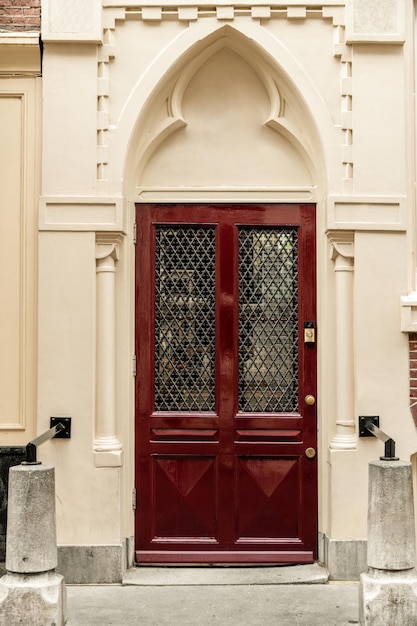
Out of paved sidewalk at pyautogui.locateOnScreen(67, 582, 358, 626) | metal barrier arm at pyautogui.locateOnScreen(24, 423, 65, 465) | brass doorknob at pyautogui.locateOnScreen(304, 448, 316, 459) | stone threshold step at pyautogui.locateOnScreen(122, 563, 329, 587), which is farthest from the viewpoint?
brass doorknob at pyautogui.locateOnScreen(304, 448, 316, 459)

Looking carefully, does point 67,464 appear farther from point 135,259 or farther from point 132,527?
point 135,259

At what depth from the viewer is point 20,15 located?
19.8ft

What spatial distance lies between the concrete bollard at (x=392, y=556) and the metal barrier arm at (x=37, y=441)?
2.03 metres

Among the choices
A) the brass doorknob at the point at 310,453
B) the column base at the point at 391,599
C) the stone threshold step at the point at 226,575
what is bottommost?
the stone threshold step at the point at 226,575

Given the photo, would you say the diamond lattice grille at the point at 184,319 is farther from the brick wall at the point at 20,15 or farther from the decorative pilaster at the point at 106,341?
the brick wall at the point at 20,15

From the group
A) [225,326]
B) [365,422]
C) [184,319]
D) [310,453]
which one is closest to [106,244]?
[184,319]

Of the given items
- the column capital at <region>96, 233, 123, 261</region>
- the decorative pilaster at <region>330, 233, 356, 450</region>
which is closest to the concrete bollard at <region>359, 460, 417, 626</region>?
the decorative pilaster at <region>330, 233, 356, 450</region>

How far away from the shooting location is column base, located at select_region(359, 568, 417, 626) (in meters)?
4.52

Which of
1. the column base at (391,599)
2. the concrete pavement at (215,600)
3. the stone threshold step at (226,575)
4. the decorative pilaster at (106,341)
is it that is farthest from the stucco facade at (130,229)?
the column base at (391,599)

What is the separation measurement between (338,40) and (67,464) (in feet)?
12.6

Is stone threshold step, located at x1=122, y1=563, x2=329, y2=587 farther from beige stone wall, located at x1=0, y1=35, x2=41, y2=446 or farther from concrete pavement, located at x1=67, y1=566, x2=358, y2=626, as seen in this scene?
beige stone wall, located at x1=0, y1=35, x2=41, y2=446

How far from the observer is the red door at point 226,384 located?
6.15 metres

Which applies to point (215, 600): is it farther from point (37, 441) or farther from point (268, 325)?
point (268, 325)

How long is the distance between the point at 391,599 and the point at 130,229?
3.30m
